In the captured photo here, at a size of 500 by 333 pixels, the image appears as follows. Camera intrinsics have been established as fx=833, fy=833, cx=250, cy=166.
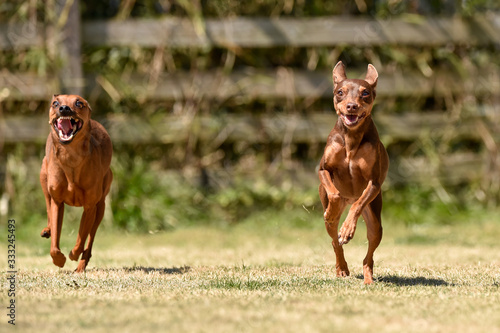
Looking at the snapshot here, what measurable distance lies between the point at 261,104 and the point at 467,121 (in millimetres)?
2292

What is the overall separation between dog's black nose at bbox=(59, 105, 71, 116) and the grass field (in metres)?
1.02

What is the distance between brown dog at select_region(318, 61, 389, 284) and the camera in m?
4.88

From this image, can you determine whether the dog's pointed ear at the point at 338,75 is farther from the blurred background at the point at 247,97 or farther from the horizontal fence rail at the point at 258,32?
the horizontal fence rail at the point at 258,32

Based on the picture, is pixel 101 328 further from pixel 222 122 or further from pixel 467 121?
pixel 467 121

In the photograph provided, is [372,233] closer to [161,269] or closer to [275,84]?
[161,269]

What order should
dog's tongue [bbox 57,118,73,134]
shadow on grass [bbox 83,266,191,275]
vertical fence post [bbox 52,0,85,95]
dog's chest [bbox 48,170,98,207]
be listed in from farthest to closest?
vertical fence post [bbox 52,0,85,95], shadow on grass [bbox 83,266,191,275], dog's chest [bbox 48,170,98,207], dog's tongue [bbox 57,118,73,134]

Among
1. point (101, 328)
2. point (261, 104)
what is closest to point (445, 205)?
point (261, 104)

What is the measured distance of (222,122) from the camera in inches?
353

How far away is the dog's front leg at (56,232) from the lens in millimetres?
5262

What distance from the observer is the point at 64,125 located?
523 cm

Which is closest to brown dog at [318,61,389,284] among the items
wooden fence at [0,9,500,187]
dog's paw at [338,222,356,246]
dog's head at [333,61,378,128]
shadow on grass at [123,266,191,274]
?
dog's head at [333,61,378,128]

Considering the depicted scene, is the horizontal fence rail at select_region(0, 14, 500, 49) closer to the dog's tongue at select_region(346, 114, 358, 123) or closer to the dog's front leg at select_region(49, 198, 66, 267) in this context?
the dog's front leg at select_region(49, 198, 66, 267)

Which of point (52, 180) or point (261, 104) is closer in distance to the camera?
point (52, 180)

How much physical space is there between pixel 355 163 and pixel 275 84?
4170mm
